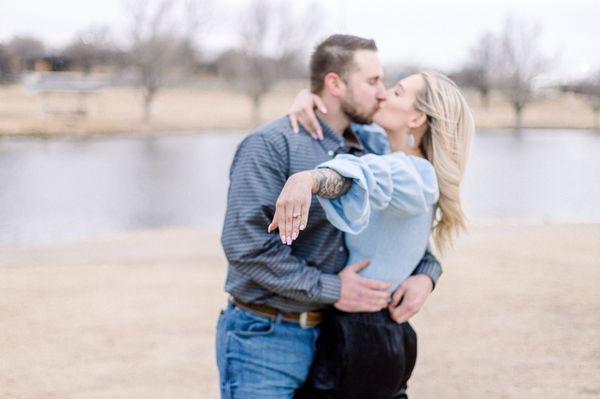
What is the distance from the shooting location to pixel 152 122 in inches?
1854

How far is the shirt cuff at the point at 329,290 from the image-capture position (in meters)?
2.73

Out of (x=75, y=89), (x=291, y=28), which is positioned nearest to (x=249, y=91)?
(x=75, y=89)

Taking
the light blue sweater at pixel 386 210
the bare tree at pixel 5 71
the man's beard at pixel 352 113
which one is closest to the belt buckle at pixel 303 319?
the light blue sweater at pixel 386 210

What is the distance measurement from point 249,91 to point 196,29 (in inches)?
442

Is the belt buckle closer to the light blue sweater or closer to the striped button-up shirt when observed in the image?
the striped button-up shirt

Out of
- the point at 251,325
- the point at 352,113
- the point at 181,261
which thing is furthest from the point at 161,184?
the point at 251,325

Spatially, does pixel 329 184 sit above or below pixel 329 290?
above

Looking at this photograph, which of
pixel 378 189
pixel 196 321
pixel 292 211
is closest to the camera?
pixel 292 211

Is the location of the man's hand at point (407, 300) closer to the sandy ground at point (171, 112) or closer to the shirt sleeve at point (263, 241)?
the shirt sleeve at point (263, 241)

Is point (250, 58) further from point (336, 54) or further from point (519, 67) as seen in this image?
point (336, 54)

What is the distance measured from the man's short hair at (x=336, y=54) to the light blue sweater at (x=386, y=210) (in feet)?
1.57

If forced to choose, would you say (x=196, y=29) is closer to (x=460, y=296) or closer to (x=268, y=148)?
(x=460, y=296)

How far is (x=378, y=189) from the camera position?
7.80 feet

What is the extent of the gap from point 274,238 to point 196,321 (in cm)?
406
